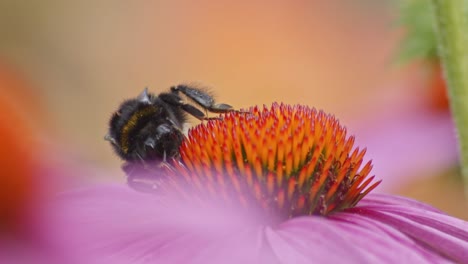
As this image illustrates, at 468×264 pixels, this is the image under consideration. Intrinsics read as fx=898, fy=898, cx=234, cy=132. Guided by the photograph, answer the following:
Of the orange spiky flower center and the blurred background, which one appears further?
the blurred background

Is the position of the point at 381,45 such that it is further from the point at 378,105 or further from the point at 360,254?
the point at 360,254

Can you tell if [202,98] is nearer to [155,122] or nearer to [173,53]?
[155,122]

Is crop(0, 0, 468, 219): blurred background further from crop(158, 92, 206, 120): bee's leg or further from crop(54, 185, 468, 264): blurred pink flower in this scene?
crop(54, 185, 468, 264): blurred pink flower

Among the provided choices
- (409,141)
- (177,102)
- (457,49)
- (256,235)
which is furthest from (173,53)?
(256,235)

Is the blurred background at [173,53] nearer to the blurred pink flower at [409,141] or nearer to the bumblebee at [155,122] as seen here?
the blurred pink flower at [409,141]

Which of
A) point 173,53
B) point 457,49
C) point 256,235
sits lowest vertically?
point 256,235

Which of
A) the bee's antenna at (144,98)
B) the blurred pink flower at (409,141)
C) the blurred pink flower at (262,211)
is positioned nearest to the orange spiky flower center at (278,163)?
the blurred pink flower at (262,211)

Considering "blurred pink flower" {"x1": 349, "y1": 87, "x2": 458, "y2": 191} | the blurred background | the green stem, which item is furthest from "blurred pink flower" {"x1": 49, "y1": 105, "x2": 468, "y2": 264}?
the blurred background
